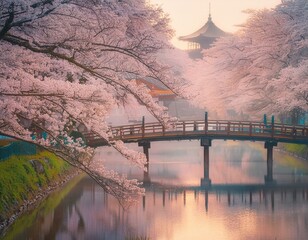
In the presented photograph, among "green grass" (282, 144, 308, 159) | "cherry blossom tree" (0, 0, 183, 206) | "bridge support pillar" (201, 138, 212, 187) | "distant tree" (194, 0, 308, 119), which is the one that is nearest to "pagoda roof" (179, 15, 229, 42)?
"distant tree" (194, 0, 308, 119)

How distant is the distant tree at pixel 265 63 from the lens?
2977 centimetres

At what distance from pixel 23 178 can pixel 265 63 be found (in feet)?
66.8

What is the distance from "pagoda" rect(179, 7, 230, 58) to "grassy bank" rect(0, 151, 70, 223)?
192 ft

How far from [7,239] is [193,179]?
14.8m

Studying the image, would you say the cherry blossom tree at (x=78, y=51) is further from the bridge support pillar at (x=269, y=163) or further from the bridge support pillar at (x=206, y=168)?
the bridge support pillar at (x=269, y=163)

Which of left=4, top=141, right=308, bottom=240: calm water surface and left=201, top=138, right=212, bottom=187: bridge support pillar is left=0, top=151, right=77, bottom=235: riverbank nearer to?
left=4, top=141, right=308, bottom=240: calm water surface

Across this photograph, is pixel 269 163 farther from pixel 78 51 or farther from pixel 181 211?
pixel 78 51

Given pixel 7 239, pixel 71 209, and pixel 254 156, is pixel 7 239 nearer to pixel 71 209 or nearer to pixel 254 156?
pixel 71 209

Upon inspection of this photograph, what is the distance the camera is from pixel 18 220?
1675cm

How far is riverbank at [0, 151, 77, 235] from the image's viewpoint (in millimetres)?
16578

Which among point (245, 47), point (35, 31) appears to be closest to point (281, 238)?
point (35, 31)

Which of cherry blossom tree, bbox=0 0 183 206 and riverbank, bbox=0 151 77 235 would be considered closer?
cherry blossom tree, bbox=0 0 183 206

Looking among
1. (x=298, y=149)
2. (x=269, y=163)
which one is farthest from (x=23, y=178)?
(x=298, y=149)

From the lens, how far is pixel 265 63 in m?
34.1
